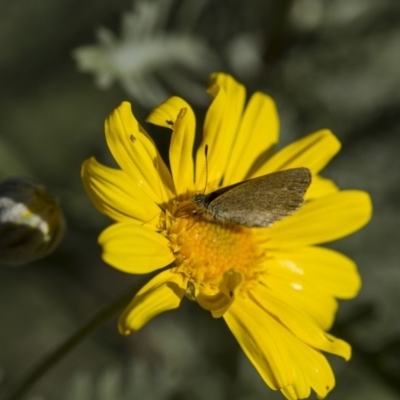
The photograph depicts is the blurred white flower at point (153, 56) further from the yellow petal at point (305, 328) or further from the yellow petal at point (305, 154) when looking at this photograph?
the yellow petal at point (305, 328)

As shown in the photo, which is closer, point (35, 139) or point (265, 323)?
point (265, 323)

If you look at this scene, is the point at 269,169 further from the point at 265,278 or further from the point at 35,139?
the point at 35,139

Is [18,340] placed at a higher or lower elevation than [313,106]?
lower

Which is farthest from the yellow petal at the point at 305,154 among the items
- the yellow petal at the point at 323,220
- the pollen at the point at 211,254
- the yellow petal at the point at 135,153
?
the yellow petal at the point at 135,153

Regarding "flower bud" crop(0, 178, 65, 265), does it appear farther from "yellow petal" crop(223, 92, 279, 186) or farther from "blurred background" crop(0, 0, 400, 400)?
"blurred background" crop(0, 0, 400, 400)

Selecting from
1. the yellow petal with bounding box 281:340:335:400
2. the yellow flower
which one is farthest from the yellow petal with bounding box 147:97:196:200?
the yellow petal with bounding box 281:340:335:400

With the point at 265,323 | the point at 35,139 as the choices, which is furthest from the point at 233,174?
the point at 35,139
